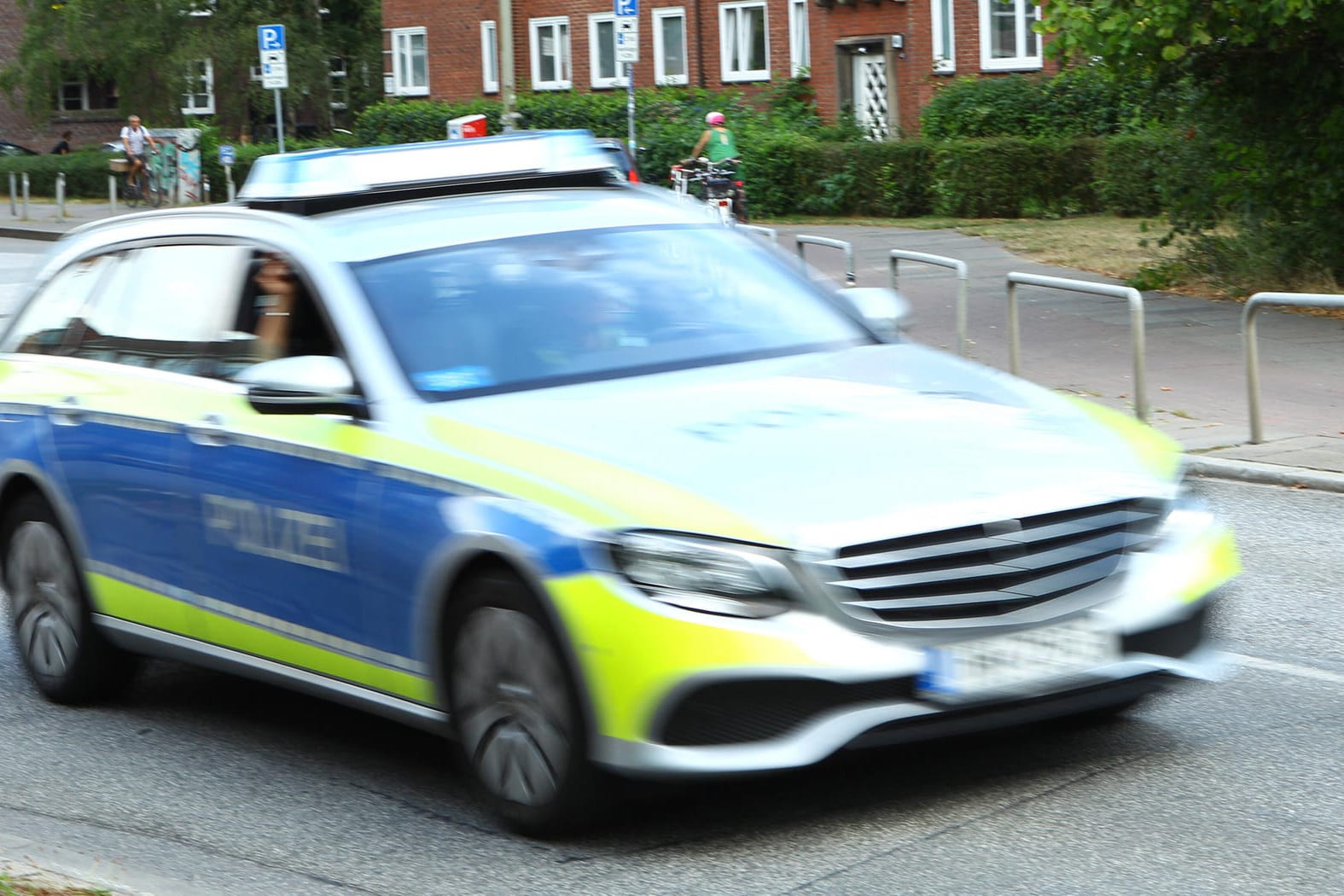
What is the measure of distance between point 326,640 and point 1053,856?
2104mm

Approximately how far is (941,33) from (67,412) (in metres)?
36.3

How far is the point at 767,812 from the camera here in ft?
17.2

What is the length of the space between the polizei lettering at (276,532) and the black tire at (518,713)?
1.85ft

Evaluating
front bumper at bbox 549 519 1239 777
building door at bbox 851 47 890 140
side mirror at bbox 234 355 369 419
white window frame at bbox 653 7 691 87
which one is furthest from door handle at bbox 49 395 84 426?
white window frame at bbox 653 7 691 87

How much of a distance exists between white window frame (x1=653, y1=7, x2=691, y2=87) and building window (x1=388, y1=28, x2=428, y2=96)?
9048 mm

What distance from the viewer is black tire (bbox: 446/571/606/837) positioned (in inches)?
194

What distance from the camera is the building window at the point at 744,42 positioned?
155 feet

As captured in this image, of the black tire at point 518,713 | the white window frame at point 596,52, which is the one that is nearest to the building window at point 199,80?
the white window frame at point 596,52

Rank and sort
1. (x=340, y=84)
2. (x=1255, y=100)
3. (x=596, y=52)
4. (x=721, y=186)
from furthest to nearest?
1. (x=340, y=84)
2. (x=596, y=52)
3. (x=721, y=186)
4. (x=1255, y=100)

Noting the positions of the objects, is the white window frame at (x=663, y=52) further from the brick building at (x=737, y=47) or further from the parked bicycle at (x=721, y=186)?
the parked bicycle at (x=721, y=186)

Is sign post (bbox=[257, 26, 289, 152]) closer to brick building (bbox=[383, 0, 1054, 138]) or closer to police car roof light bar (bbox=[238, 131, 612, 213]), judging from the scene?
brick building (bbox=[383, 0, 1054, 138])

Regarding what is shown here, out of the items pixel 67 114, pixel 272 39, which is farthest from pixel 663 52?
pixel 67 114

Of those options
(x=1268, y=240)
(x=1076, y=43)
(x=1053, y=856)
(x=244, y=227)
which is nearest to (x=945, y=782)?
(x=1053, y=856)

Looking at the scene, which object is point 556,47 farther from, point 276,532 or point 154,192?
point 276,532
